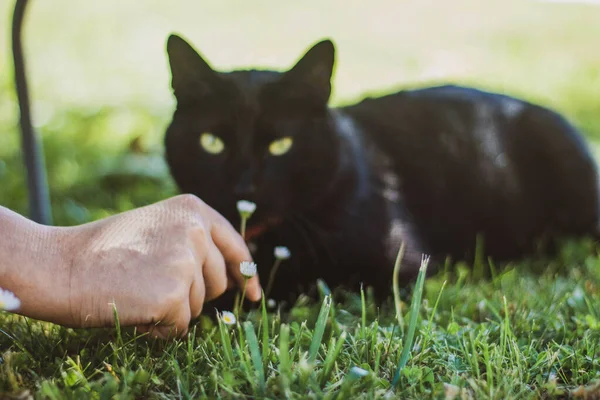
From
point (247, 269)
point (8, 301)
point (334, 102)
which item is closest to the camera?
point (8, 301)

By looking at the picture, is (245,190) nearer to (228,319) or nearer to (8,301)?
(228,319)

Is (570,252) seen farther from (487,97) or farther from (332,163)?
(332,163)

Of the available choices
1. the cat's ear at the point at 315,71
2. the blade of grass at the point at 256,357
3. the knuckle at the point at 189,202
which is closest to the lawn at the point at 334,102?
the blade of grass at the point at 256,357

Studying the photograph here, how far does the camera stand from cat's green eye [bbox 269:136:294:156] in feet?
5.97

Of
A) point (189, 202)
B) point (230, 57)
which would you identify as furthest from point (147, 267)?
point (230, 57)

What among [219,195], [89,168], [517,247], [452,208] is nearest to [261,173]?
[219,195]

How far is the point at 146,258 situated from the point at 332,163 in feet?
2.63

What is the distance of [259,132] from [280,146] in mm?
73

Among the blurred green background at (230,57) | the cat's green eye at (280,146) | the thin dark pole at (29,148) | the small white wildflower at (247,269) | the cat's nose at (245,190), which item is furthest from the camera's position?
the blurred green background at (230,57)

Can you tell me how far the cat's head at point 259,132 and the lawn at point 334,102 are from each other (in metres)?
0.33

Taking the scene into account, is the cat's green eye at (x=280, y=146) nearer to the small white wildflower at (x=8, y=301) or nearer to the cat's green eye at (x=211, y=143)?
the cat's green eye at (x=211, y=143)

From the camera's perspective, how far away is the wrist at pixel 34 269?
1163mm

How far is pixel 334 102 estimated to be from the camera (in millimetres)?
4473

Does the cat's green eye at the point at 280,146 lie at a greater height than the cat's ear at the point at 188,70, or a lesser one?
lesser
